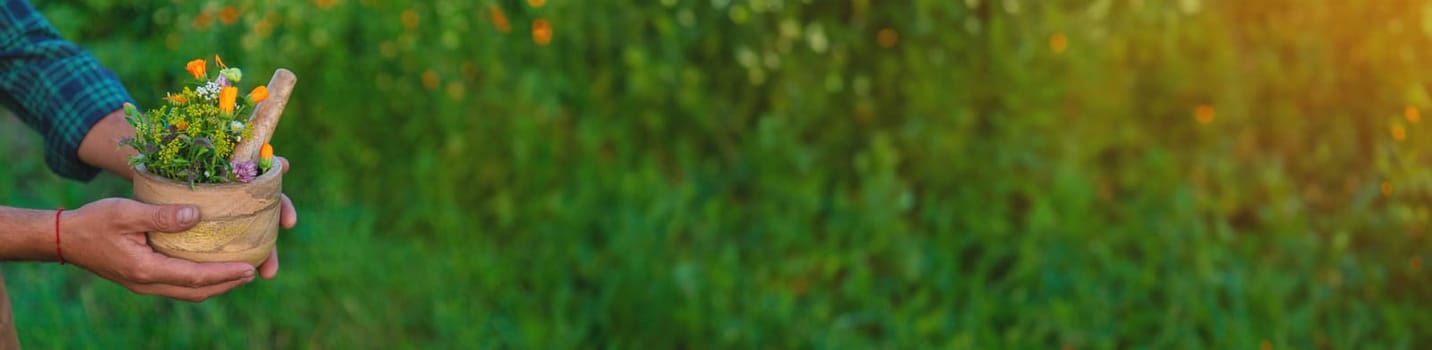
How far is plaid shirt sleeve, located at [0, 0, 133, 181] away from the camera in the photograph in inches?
69.6

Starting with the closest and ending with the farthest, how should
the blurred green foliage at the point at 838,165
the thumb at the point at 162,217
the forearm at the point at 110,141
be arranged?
the thumb at the point at 162,217 → the forearm at the point at 110,141 → the blurred green foliage at the point at 838,165

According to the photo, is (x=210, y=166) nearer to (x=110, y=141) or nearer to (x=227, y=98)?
(x=227, y=98)

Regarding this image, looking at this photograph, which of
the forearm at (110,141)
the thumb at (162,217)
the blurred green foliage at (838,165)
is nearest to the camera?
the thumb at (162,217)

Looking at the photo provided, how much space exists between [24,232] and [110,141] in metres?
0.23

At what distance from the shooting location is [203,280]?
158 cm

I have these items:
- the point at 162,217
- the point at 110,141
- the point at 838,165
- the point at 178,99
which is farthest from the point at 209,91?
the point at 838,165

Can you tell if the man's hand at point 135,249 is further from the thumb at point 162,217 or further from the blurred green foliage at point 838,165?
the blurred green foliage at point 838,165

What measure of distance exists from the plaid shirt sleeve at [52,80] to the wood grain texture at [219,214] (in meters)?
0.26

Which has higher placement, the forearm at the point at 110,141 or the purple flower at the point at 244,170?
the purple flower at the point at 244,170

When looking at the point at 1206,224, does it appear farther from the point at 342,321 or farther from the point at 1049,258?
the point at 342,321

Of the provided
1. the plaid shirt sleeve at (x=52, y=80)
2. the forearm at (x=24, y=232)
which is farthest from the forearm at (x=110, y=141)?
the forearm at (x=24, y=232)

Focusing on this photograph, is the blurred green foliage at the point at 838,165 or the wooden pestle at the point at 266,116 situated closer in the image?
the wooden pestle at the point at 266,116

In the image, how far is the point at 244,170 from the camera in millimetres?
1553

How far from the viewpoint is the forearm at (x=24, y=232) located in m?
1.55
